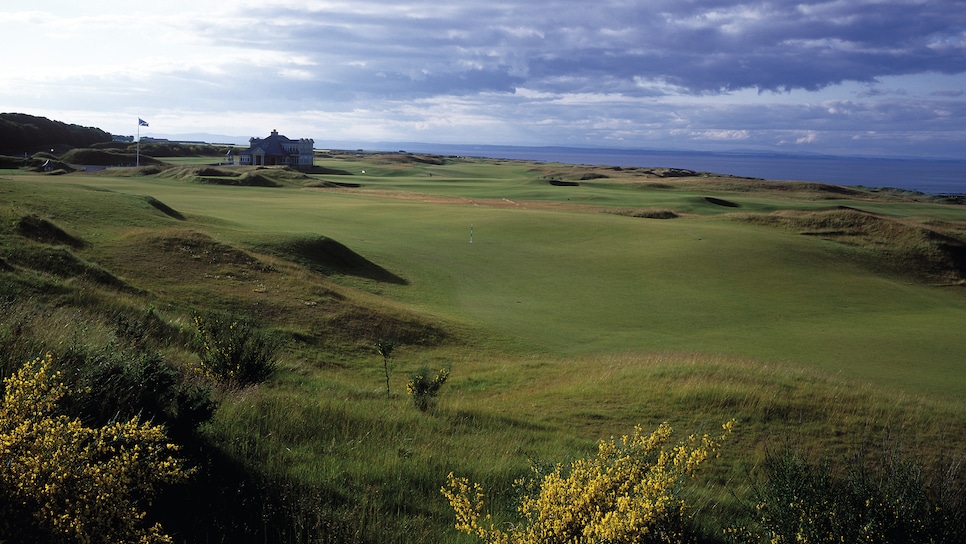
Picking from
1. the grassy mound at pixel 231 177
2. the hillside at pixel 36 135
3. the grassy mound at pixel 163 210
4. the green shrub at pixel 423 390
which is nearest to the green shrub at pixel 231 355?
the green shrub at pixel 423 390

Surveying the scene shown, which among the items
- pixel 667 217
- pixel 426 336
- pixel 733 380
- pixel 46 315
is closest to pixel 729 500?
pixel 733 380

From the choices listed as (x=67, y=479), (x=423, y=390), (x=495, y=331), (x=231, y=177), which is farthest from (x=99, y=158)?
(x=67, y=479)

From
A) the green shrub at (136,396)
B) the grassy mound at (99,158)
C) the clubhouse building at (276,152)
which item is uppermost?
the clubhouse building at (276,152)

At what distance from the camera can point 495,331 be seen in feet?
66.9

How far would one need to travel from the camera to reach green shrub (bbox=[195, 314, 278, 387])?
9.95 meters

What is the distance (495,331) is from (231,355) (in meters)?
10.9

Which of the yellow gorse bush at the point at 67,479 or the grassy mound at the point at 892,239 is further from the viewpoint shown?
the grassy mound at the point at 892,239

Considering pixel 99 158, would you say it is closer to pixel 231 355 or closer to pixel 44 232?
pixel 44 232

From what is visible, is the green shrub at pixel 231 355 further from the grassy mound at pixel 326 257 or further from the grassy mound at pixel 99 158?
the grassy mound at pixel 99 158

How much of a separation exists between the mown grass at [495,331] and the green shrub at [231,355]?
1.31 feet

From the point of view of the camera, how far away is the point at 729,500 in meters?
6.86

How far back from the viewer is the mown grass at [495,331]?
22.5 ft

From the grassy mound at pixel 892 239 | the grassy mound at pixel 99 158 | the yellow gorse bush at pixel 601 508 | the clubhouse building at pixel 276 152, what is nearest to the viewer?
the yellow gorse bush at pixel 601 508

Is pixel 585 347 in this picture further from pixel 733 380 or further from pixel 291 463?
pixel 291 463
